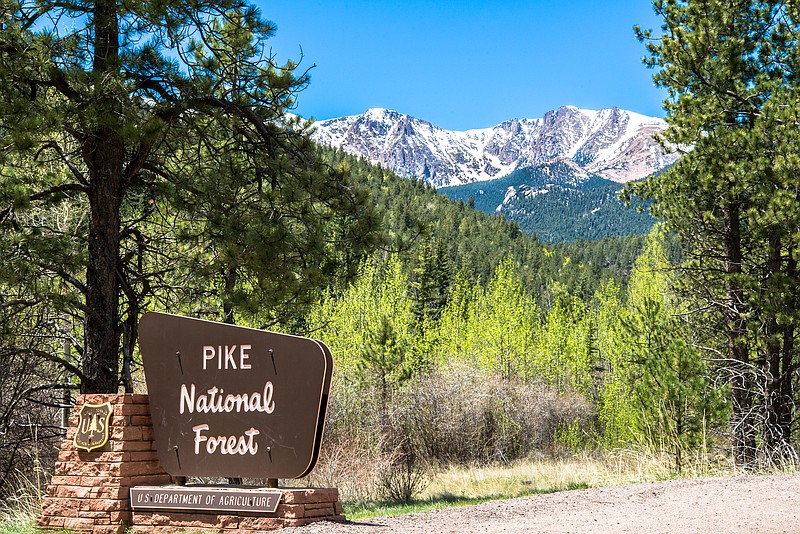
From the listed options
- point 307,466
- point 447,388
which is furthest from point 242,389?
point 447,388

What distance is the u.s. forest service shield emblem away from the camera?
784cm

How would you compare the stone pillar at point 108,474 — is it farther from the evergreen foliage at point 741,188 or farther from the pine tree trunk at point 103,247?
the evergreen foliage at point 741,188

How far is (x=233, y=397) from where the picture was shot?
7527mm

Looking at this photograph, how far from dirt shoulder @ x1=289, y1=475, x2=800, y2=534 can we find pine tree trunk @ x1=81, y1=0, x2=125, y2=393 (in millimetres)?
4037

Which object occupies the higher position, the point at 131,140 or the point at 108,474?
the point at 131,140

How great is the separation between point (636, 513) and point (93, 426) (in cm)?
529

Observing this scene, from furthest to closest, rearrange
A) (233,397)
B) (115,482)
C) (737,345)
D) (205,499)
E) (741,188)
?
(737,345) → (741,188) → (115,482) → (233,397) → (205,499)

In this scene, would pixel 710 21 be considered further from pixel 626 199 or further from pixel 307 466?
pixel 307 466

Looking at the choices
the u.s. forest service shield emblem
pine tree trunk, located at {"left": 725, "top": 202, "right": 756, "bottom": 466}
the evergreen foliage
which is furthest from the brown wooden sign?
pine tree trunk, located at {"left": 725, "top": 202, "right": 756, "bottom": 466}

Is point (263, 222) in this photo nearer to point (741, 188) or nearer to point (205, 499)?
point (205, 499)

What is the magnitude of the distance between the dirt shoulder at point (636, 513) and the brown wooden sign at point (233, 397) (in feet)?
2.83

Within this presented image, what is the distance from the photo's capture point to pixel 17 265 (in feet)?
28.6

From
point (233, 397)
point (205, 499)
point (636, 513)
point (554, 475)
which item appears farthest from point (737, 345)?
point (205, 499)

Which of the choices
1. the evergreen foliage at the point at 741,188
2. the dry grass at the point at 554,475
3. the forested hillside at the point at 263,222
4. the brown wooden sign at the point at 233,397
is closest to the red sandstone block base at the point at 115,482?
the brown wooden sign at the point at 233,397
